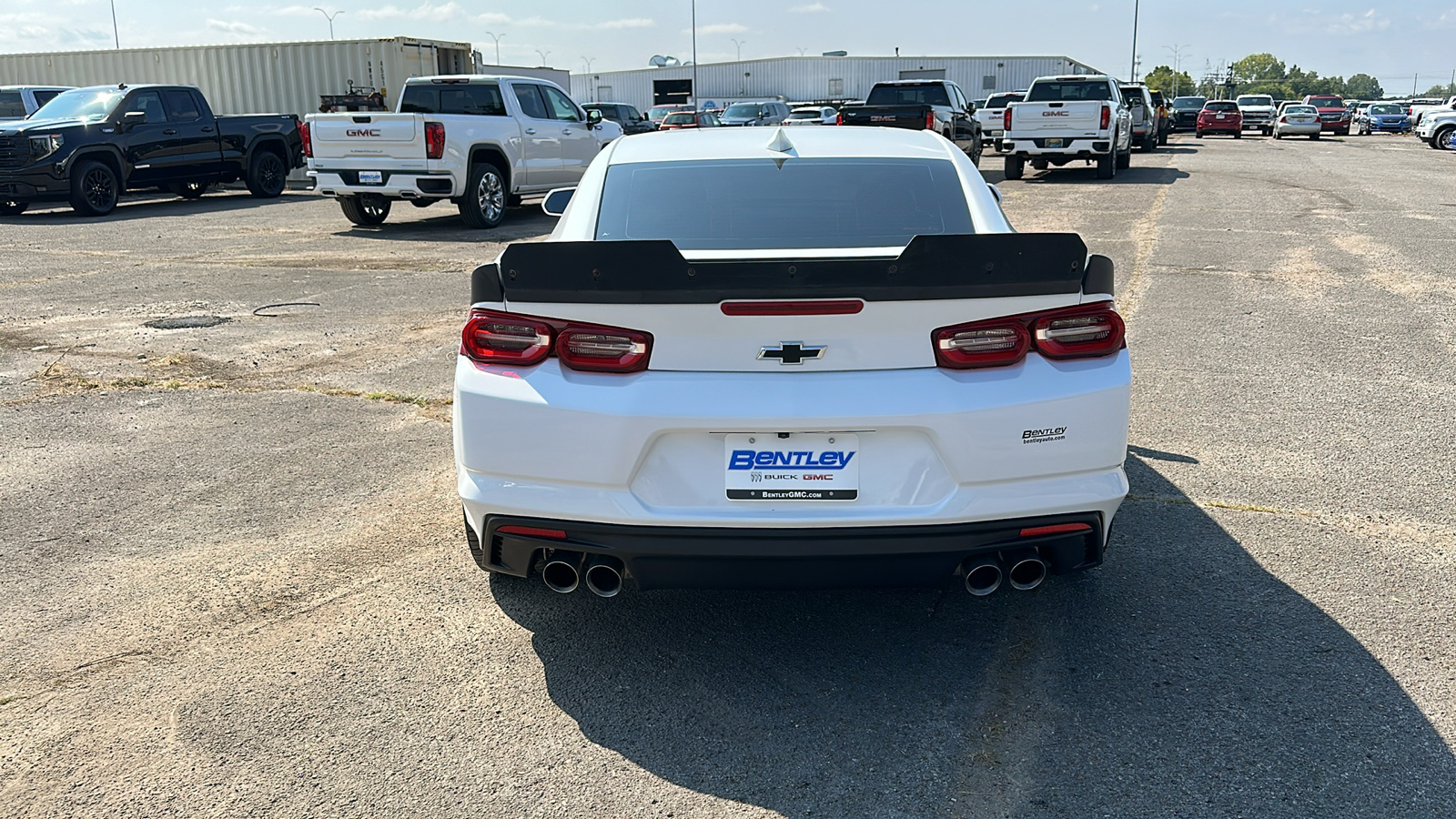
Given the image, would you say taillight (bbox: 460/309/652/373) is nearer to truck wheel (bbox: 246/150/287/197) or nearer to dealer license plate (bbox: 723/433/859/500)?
dealer license plate (bbox: 723/433/859/500)

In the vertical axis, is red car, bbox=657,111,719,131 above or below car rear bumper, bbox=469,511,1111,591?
above

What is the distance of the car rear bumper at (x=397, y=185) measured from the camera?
15.8m

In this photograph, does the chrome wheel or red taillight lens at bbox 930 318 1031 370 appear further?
the chrome wheel

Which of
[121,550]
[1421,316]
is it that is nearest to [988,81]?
[1421,316]

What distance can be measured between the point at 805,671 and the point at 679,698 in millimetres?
410

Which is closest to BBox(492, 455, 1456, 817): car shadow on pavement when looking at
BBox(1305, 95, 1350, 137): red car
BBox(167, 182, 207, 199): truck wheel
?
BBox(167, 182, 207, 199): truck wheel

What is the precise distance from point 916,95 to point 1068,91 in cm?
316

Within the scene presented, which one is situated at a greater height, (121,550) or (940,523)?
(940,523)

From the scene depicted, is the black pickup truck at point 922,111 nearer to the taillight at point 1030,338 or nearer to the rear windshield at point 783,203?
the rear windshield at point 783,203

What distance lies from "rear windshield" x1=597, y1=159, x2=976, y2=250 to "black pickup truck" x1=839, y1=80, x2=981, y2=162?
19.1 metres

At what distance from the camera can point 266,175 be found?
73.5 feet

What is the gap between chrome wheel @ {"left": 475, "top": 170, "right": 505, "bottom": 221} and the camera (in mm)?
16484

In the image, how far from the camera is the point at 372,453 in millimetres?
5809

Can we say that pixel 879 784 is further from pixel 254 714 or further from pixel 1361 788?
pixel 254 714
